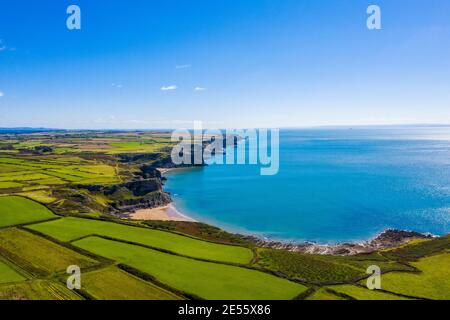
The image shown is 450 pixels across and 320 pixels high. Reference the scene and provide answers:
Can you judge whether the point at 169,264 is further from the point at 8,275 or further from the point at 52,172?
the point at 52,172

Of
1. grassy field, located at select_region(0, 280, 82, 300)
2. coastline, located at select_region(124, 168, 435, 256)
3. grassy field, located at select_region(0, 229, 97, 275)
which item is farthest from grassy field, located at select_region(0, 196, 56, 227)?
coastline, located at select_region(124, 168, 435, 256)

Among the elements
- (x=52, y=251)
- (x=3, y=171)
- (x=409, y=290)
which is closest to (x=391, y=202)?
(x=409, y=290)

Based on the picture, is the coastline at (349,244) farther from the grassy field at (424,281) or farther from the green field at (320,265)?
the grassy field at (424,281)

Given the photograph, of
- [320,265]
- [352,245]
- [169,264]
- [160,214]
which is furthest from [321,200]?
[169,264]

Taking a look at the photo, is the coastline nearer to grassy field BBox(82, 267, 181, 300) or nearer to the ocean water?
the ocean water

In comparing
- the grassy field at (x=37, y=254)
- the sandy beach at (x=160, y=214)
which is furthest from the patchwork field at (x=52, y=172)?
the grassy field at (x=37, y=254)

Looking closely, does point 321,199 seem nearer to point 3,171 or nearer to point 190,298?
point 190,298
